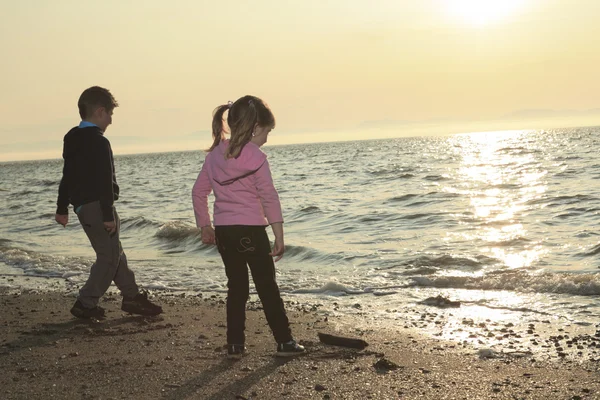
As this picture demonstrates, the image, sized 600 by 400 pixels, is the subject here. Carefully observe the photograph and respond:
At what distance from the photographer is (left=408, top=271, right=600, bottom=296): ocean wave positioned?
8430 millimetres

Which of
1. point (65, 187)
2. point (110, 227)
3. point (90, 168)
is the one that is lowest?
point (110, 227)

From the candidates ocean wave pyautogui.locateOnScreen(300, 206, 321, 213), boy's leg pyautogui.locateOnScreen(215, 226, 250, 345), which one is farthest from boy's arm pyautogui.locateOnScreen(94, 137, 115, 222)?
ocean wave pyautogui.locateOnScreen(300, 206, 321, 213)

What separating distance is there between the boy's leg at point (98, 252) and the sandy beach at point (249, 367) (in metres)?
0.29

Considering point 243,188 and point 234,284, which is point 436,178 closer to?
point 234,284

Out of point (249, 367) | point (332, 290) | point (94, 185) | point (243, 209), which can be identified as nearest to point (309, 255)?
point (332, 290)

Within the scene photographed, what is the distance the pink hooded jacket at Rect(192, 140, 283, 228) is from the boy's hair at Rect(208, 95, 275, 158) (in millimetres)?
61

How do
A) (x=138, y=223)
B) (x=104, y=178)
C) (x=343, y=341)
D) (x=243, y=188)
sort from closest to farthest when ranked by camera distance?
(x=243, y=188)
(x=343, y=341)
(x=104, y=178)
(x=138, y=223)

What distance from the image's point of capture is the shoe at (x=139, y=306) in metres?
6.76

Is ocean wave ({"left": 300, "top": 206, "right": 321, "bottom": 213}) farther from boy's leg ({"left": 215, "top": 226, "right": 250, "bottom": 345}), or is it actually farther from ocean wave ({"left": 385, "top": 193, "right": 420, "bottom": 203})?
boy's leg ({"left": 215, "top": 226, "right": 250, "bottom": 345})

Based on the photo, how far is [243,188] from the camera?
5.17 m

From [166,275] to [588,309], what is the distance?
5860 mm

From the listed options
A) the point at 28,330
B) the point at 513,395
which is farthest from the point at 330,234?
the point at 513,395

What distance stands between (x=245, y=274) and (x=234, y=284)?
0.11m

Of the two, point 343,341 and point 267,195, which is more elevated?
point 267,195
